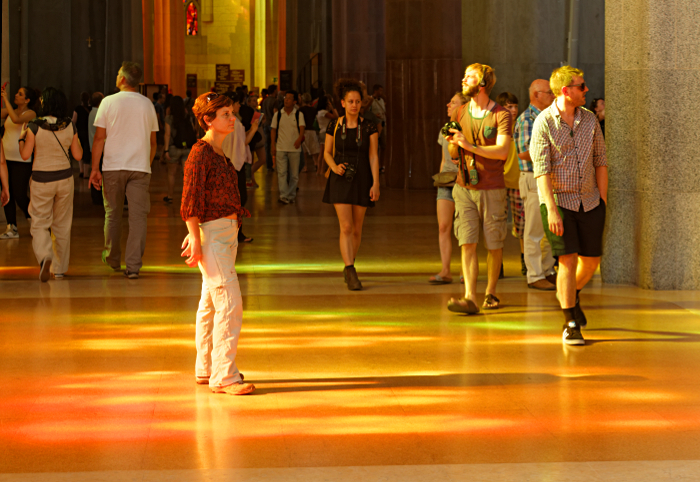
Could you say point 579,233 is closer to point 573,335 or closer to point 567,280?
point 567,280

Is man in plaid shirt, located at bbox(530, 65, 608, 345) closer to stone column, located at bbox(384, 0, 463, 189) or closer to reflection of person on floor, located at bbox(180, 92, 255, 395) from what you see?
reflection of person on floor, located at bbox(180, 92, 255, 395)

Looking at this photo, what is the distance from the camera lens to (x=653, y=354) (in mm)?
6676

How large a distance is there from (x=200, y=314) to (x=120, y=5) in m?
35.0

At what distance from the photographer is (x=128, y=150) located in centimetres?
968

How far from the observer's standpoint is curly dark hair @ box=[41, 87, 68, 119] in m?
9.72

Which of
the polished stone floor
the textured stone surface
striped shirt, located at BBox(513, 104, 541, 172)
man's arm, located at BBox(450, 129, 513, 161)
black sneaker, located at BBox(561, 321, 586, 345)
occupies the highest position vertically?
the textured stone surface

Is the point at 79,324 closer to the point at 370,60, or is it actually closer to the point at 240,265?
the point at 240,265

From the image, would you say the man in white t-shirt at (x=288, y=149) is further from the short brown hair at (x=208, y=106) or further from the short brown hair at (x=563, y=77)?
the short brown hair at (x=208, y=106)

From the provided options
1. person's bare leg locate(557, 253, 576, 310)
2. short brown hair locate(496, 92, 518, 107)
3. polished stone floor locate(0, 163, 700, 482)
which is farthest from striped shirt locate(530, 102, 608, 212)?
short brown hair locate(496, 92, 518, 107)

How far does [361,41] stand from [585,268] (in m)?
21.6

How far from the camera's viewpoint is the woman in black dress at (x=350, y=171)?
9.17 meters

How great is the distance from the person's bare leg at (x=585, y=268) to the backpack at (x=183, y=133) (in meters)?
10.5

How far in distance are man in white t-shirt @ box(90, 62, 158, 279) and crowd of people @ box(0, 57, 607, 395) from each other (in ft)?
0.04

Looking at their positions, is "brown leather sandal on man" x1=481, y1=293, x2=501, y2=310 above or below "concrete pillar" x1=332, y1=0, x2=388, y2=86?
below
